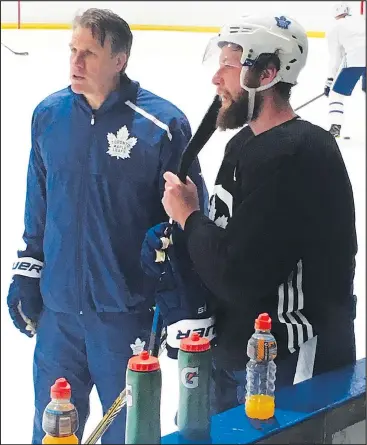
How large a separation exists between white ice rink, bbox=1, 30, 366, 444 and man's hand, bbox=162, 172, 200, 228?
20cm

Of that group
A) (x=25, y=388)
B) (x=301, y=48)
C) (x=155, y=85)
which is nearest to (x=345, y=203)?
(x=301, y=48)

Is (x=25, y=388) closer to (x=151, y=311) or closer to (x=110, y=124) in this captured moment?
(x=151, y=311)

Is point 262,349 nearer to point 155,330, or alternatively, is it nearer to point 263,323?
point 263,323

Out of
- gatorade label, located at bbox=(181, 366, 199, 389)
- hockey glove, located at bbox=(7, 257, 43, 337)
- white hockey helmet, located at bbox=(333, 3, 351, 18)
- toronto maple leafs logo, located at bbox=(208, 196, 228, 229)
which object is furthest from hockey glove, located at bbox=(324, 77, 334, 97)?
gatorade label, located at bbox=(181, 366, 199, 389)

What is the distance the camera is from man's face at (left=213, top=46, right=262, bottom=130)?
1.64 meters

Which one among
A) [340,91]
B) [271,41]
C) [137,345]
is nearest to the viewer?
[271,41]

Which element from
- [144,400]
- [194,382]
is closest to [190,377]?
[194,382]

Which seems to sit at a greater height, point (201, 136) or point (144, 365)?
point (201, 136)

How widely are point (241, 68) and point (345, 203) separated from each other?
0.34 metres

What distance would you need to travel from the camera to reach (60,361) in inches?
76.6

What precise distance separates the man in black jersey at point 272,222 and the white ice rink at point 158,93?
0.08 meters

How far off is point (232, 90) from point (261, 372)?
57cm

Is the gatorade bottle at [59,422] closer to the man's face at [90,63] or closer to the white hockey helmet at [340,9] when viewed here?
the man's face at [90,63]

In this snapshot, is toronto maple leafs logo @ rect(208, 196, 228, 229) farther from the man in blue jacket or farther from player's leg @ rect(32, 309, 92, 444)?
player's leg @ rect(32, 309, 92, 444)
